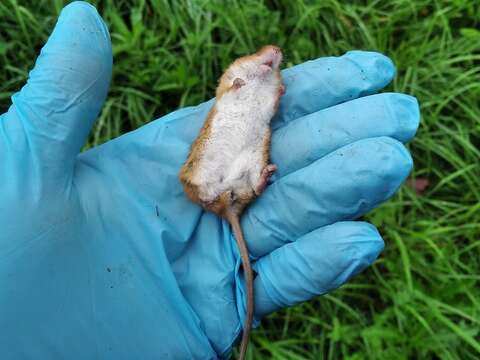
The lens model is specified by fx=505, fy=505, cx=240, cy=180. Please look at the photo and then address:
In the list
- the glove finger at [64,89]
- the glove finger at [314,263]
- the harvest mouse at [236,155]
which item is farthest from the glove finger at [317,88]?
the glove finger at [314,263]

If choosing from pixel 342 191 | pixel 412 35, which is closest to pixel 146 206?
pixel 342 191

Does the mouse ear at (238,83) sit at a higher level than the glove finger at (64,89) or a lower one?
lower

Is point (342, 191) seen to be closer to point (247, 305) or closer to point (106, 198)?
point (247, 305)

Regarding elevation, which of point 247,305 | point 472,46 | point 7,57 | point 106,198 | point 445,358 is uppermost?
point 7,57

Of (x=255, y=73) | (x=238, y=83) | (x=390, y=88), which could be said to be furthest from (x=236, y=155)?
(x=390, y=88)

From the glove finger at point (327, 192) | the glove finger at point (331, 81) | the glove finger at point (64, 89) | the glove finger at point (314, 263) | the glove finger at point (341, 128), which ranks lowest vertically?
the glove finger at point (314, 263)

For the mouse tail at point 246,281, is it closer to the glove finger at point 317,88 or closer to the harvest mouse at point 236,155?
the harvest mouse at point 236,155

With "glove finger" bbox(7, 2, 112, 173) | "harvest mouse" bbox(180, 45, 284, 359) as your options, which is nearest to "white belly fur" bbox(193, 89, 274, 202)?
"harvest mouse" bbox(180, 45, 284, 359)
